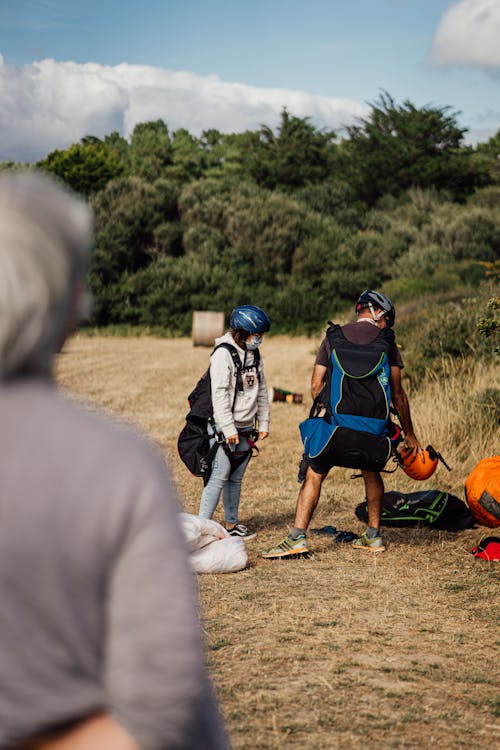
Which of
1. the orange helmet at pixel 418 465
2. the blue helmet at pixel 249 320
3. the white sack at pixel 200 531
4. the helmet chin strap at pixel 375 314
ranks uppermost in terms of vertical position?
the helmet chin strap at pixel 375 314

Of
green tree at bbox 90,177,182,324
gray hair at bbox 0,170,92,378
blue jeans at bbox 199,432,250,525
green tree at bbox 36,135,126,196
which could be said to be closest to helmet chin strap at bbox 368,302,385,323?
blue jeans at bbox 199,432,250,525

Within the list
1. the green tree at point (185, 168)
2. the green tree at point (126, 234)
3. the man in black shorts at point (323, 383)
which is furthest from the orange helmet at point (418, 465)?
the green tree at point (185, 168)

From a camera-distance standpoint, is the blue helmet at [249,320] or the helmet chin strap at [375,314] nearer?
the helmet chin strap at [375,314]

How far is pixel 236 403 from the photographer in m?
6.77

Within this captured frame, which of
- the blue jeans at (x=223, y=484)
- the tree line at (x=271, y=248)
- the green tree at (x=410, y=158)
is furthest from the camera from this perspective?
the green tree at (x=410, y=158)

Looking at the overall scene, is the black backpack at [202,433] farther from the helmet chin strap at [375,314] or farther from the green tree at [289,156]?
the green tree at [289,156]

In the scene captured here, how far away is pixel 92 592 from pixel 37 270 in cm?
46

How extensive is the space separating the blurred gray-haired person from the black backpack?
5.39m

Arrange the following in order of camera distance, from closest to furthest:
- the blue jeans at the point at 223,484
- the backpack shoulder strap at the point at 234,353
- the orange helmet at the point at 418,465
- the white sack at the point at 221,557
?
the white sack at the point at 221,557 < the backpack shoulder strap at the point at 234,353 < the blue jeans at the point at 223,484 < the orange helmet at the point at 418,465

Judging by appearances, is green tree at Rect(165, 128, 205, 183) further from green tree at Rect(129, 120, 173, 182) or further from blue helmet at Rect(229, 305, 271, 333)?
blue helmet at Rect(229, 305, 271, 333)

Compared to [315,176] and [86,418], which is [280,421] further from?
[315,176]

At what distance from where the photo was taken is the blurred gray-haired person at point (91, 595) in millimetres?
1278

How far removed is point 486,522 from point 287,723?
3867mm

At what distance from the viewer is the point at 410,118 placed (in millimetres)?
45906
